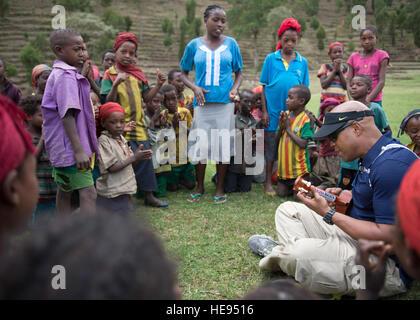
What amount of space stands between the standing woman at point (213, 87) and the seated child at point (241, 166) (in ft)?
1.00

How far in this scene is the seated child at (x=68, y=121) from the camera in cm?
302

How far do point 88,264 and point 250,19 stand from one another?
102ft

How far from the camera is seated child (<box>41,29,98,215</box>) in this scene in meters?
3.02

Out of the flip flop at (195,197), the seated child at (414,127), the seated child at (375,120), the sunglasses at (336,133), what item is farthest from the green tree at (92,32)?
the sunglasses at (336,133)

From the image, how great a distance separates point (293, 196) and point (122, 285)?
4.55m

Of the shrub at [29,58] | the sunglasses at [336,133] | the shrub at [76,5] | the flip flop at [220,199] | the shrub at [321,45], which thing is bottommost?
the flip flop at [220,199]

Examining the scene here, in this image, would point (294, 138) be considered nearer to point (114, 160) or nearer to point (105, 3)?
point (114, 160)

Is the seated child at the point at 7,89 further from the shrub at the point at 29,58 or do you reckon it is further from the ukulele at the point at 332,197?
the shrub at the point at 29,58

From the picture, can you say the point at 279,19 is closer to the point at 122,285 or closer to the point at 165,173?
the point at 165,173

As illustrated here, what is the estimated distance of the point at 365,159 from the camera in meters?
2.53

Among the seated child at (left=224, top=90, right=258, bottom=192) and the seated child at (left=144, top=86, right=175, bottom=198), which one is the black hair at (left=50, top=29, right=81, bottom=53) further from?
the seated child at (left=224, top=90, right=258, bottom=192)

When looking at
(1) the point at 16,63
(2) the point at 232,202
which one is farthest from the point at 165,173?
(1) the point at 16,63

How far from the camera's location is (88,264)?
2.50 ft

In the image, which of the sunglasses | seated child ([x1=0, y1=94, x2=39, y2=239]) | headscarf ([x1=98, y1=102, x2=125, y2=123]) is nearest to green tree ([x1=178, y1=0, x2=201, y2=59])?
headscarf ([x1=98, y1=102, x2=125, y2=123])
